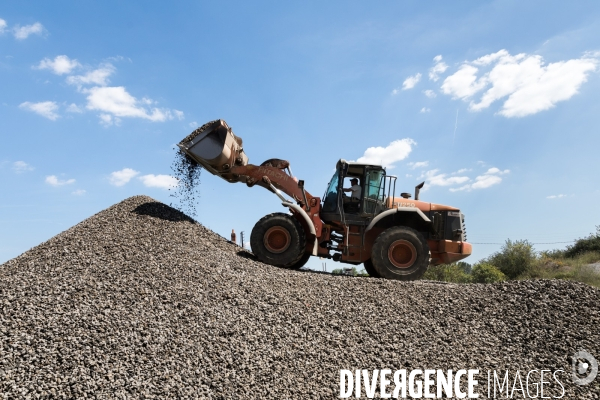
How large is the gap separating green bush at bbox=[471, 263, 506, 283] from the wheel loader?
8.01 m

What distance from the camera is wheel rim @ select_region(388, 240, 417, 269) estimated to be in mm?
10070

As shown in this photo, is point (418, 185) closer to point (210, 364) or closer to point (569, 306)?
point (569, 306)

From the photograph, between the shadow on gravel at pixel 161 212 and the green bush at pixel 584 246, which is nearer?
the shadow on gravel at pixel 161 212

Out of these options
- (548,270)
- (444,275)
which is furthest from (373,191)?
(548,270)

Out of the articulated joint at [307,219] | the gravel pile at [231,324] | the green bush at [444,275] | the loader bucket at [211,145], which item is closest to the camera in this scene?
the gravel pile at [231,324]

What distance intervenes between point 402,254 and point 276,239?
281 centimetres

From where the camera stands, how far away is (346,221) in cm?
1039

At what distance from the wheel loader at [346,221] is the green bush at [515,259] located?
10201mm

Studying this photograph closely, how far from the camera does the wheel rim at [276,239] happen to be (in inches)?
404

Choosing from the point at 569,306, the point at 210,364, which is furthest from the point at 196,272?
the point at 569,306

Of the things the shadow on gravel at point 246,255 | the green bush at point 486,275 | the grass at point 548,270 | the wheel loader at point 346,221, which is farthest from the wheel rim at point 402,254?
the green bush at point 486,275

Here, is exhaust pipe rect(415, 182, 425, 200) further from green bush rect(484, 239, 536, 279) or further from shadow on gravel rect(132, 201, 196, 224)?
green bush rect(484, 239, 536, 279)

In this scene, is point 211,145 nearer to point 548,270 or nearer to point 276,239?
point 276,239

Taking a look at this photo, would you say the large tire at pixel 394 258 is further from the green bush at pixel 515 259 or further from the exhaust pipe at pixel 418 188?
the green bush at pixel 515 259
